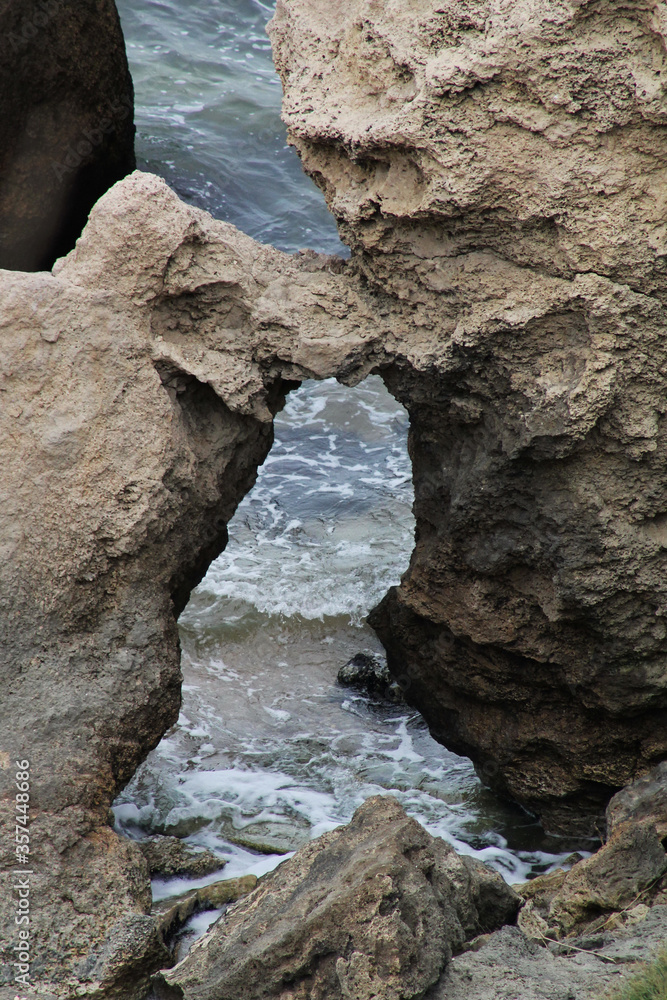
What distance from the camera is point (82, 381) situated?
3543 mm

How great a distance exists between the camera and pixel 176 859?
397 centimetres

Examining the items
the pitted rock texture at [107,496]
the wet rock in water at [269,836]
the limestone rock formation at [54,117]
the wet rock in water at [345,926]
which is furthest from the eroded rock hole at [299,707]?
the limestone rock formation at [54,117]

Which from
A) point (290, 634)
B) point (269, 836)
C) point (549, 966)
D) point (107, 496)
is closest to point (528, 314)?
point (107, 496)

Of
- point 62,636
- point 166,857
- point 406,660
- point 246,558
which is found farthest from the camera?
point 246,558

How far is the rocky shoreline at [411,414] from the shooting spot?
3193mm

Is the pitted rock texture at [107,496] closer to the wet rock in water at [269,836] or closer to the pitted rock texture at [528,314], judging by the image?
the pitted rock texture at [528,314]

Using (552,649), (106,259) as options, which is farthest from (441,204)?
(552,649)

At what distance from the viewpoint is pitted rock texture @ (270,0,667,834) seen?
10.8ft

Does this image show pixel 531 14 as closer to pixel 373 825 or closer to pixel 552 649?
pixel 552 649

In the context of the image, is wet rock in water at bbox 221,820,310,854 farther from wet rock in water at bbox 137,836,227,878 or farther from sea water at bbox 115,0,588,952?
wet rock in water at bbox 137,836,227,878

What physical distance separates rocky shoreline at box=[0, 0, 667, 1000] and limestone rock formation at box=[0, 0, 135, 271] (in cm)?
259

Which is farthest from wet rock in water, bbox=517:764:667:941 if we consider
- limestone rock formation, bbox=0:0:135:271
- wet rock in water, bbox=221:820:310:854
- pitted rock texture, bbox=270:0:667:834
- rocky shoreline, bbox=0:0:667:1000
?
limestone rock formation, bbox=0:0:135:271

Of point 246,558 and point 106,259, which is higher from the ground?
point 106,259

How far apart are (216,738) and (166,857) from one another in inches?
48.2
